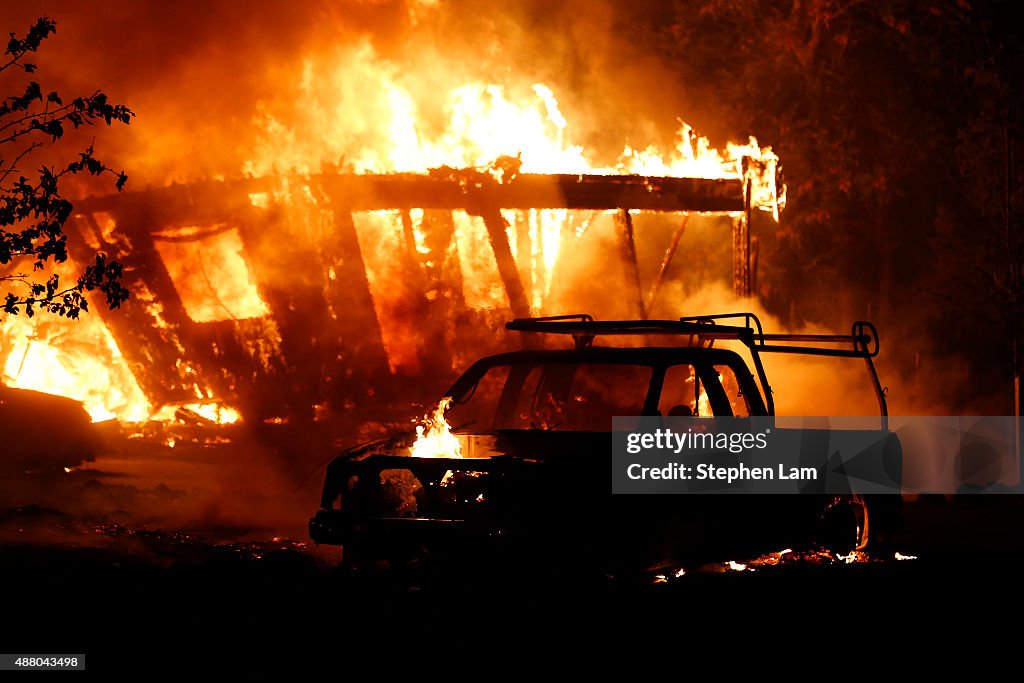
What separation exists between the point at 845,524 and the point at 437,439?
292 cm

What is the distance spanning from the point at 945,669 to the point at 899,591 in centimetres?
177

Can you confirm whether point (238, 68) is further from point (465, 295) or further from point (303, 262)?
point (465, 295)

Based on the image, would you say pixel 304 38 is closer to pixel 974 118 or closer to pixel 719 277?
pixel 719 277

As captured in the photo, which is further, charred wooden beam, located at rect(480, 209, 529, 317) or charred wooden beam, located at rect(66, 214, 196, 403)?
charred wooden beam, located at rect(66, 214, 196, 403)

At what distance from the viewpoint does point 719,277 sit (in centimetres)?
2300

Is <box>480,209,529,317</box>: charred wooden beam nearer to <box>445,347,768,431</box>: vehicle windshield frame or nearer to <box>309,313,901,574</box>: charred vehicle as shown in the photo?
<box>309,313,901,574</box>: charred vehicle

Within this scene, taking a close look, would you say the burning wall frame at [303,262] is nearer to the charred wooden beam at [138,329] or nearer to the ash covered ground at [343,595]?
the charred wooden beam at [138,329]

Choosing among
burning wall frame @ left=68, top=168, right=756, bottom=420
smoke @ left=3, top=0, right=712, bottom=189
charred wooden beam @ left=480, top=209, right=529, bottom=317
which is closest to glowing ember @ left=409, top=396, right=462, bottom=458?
charred wooden beam @ left=480, top=209, right=529, bottom=317

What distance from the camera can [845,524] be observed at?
7.27 m

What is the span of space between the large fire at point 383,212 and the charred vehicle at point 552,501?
24.3 ft

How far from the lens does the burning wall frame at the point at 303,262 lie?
13.3 m

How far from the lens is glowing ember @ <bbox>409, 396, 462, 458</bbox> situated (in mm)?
6146

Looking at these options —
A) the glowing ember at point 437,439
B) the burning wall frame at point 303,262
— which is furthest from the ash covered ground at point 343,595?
the burning wall frame at point 303,262

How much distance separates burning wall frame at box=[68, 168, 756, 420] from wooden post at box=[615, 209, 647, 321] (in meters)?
0.02
